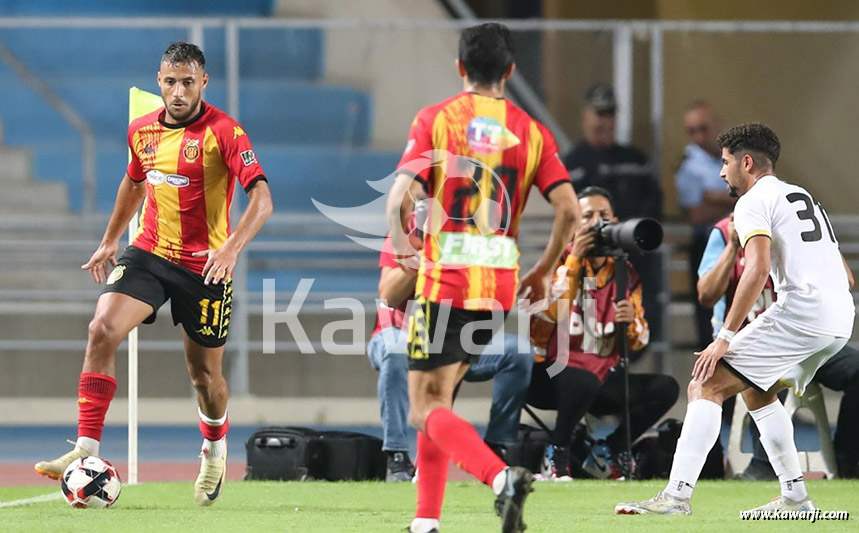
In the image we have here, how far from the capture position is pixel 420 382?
188 inches

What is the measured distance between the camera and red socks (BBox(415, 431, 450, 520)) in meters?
4.78

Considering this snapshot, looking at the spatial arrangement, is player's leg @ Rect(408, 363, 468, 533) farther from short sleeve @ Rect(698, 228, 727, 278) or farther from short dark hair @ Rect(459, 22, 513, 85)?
short sleeve @ Rect(698, 228, 727, 278)

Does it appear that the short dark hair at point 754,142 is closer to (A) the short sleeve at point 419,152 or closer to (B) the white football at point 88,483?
(A) the short sleeve at point 419,152

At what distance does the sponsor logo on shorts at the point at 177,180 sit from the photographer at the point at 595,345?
2519mm

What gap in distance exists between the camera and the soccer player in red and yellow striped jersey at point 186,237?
6.02 meters

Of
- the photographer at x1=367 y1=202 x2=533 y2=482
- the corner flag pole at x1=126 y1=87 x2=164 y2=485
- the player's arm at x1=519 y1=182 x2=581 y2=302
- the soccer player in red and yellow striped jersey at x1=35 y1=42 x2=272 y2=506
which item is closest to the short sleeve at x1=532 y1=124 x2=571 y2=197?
the player's arm at x1=519 y1=182 x2=581 y2=302

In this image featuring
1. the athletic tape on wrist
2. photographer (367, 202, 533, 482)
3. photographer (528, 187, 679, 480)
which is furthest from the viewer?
photographer (528, 187, 679, 480)

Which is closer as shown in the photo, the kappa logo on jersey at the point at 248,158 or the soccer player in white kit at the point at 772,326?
the soccer player in white kit at the point at 772,326

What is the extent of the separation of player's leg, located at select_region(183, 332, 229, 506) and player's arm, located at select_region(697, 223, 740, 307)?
2542 mm

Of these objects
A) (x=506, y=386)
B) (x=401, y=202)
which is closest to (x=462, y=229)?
(x=401, y=202)

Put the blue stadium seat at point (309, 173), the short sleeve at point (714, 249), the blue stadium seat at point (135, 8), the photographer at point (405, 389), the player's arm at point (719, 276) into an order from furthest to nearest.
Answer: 1. the blue stadium seat at point (135, 8)
2. the blue stadium seat at point (309, 173)
3. the photographer at point (405, 389)
4. the short sleeve at point (714, 249)
5. the player's arm at point (719, 276)

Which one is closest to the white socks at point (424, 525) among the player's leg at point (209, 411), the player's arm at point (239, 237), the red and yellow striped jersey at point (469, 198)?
the red and yellow striped jersey at point (469, 198)

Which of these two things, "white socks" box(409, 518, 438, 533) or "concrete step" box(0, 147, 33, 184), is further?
"concrete step" box(0, 147, 33, 184)

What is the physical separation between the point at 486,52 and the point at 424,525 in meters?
1.65
